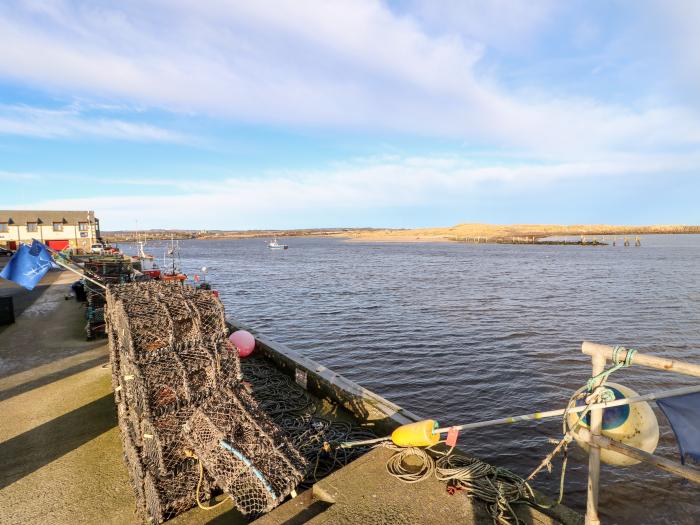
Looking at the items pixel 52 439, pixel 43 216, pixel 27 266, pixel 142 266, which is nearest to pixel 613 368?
pixel 52 439

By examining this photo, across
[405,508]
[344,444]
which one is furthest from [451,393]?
[405,508]

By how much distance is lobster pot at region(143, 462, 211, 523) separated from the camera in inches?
183

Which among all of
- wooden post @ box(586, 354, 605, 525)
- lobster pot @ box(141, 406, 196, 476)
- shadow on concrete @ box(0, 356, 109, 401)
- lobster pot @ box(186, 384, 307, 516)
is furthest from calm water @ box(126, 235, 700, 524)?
shadow on concrete @ box(0, 356, 109, 401)

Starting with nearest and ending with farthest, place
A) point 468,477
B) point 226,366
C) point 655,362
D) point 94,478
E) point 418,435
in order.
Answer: point 655,362
point 468,477
point 418,435
point 94,478
point 226,366

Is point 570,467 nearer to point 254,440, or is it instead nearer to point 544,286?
point 254,440

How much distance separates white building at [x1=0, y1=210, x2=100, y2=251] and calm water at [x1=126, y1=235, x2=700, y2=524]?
50.6 m

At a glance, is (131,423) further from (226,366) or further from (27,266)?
(27,266)

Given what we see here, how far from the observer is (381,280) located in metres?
38.4

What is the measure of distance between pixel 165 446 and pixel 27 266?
8.33 m

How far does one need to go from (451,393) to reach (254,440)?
314 inches

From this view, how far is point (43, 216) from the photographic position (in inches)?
2697

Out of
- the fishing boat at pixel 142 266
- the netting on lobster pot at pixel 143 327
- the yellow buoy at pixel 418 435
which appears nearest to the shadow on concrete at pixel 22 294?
the fishing boat at pixel 142 266

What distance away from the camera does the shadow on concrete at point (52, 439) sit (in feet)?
19.4

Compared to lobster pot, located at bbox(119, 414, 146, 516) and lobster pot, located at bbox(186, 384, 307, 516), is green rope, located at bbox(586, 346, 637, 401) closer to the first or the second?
lobster pot, located at bbox(186, 384, 307, 516)
